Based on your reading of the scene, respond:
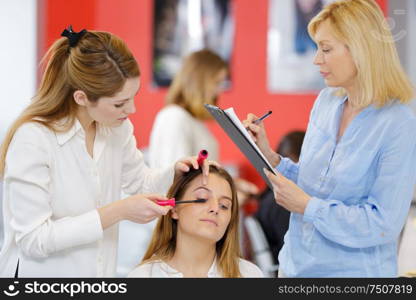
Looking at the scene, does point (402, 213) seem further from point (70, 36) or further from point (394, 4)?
point (70, 36)

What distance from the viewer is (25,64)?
11.3 feet

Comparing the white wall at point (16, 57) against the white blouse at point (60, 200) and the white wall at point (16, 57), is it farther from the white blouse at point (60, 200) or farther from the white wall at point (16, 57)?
the white blouse at point (60, 200)

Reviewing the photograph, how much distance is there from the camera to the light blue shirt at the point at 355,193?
61.0 inches

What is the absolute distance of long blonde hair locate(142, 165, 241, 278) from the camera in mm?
1848

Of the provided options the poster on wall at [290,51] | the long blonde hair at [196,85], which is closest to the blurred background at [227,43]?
the poster on wall at [290,51]

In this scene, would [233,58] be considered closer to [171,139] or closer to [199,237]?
[171,139]

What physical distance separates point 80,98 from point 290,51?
2.54 metres

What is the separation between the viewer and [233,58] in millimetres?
4137

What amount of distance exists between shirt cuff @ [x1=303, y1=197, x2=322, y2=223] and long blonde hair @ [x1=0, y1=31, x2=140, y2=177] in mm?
491

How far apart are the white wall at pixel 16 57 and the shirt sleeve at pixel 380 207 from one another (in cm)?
180

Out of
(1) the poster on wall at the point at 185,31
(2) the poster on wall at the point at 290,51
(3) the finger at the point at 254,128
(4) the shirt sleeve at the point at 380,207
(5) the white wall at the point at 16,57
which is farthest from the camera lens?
(1) the poster on wall at the point at 185,31

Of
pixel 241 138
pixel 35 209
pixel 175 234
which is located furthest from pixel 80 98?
pixel 175 234

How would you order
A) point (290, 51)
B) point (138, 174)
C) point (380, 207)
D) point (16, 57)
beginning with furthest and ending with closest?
1. point (290, 51)
2. point (16, 57)
3. point (138, 174)
4. point (380, 207)

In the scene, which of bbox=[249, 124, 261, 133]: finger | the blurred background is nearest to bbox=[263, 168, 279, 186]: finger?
bbox=[249, 124, 261, 133]: finger
